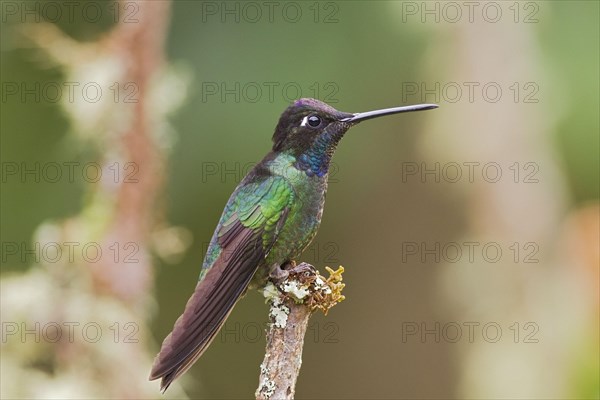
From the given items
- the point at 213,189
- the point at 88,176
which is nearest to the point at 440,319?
the point at 213,189

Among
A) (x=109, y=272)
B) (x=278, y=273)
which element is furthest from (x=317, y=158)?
(x=109, y=272)

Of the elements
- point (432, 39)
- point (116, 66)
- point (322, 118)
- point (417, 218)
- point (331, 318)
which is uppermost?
point (432, 39)

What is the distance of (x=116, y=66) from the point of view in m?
4.33

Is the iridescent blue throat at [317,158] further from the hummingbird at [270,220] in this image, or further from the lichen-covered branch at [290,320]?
the lichen-covered branch at [290,320]

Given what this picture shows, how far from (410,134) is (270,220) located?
3224 millimetres

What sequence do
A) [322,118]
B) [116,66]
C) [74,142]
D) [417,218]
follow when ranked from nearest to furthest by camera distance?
[322,118], [116,66], [74,142], [417,218]

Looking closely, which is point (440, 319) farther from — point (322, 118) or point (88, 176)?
point (322, 118)

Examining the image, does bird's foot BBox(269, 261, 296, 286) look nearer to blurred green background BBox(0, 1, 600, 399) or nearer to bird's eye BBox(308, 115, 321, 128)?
bird's eye BBox(308, 115, 321, 128)

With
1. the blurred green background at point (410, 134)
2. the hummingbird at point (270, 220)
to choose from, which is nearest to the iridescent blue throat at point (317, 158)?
the hummingbird at point (270, 220)

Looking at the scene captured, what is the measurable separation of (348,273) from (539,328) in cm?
163

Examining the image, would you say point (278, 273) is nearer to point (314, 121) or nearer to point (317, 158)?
point (317, 158)

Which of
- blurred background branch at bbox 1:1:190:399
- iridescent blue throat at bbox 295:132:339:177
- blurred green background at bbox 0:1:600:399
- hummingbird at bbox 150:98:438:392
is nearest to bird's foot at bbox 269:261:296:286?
hummingbird at bbox 150:98:438:392

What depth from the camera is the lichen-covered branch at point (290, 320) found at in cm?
273

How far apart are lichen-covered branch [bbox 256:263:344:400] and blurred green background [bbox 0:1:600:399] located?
7.93 ft
